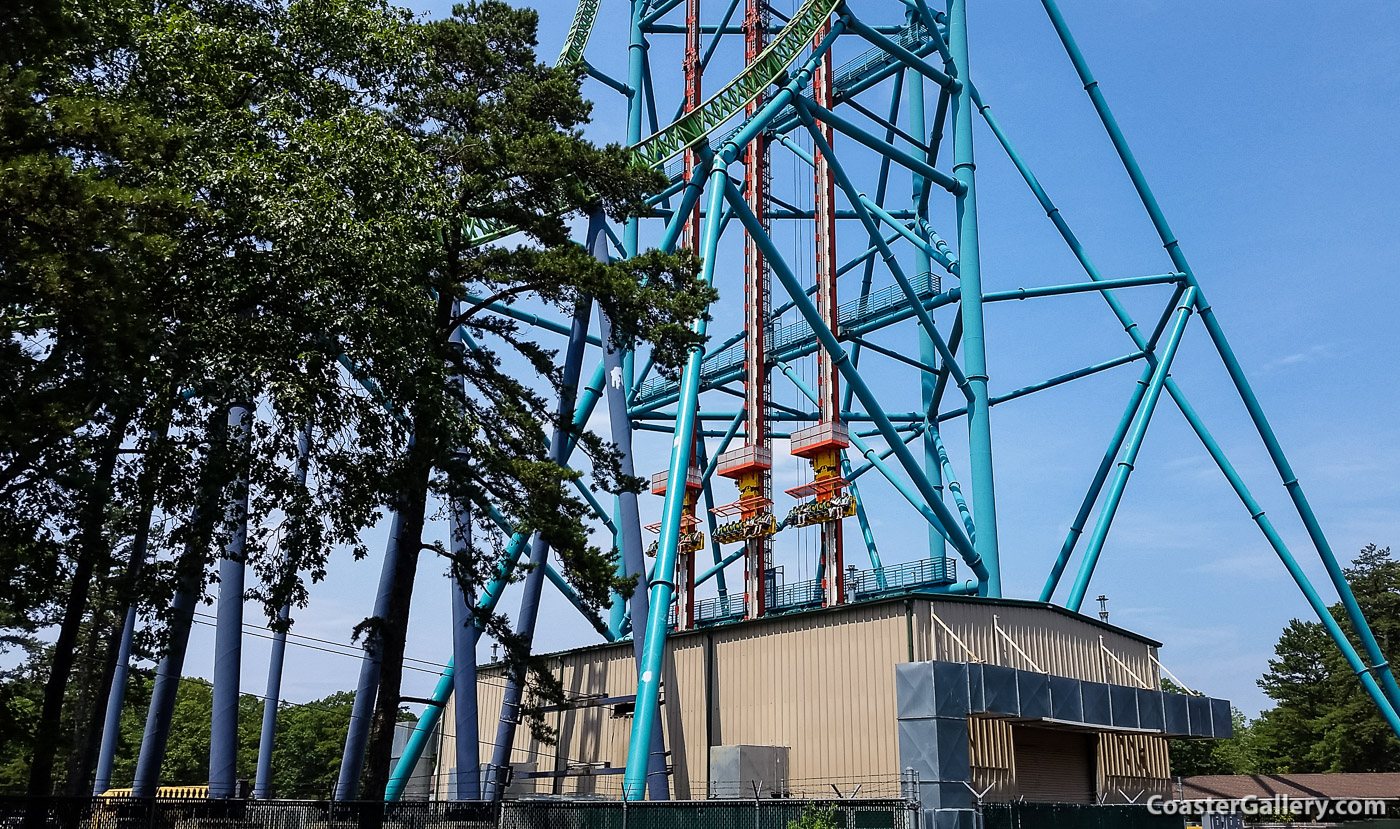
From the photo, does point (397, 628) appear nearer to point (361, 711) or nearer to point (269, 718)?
point (361, 711)

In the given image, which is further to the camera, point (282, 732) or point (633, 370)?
point (282, 732)

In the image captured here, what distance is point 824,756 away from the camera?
20.5 meters

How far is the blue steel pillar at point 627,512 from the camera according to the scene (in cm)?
1997

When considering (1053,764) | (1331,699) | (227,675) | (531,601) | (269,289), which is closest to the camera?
(269,289)

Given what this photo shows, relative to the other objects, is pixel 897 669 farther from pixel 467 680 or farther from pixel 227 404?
pixel 227 404

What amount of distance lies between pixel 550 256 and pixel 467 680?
30.4 feet

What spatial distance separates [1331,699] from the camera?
61.1 m

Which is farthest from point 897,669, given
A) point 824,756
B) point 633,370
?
point 633,370

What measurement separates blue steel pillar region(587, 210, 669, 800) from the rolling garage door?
635 centimetres

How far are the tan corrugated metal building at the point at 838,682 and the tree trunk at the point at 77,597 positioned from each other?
Result: 11.4 m

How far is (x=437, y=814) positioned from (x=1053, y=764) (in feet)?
40.3

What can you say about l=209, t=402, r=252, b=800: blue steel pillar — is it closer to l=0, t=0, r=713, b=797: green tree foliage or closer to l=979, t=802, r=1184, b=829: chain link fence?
l=0, t=0, r=713, b=797: green tree foliage

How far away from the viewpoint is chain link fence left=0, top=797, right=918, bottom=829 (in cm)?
1313

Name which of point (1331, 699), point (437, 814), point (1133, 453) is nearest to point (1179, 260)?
point (1133, 453)
